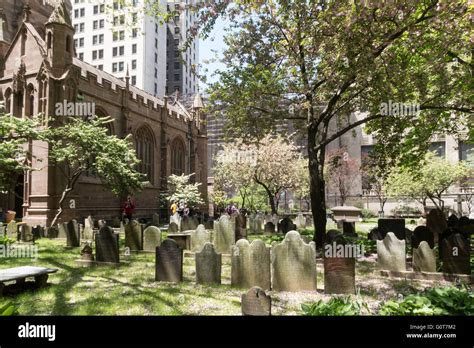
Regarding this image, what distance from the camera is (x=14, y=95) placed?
23141 millimetres

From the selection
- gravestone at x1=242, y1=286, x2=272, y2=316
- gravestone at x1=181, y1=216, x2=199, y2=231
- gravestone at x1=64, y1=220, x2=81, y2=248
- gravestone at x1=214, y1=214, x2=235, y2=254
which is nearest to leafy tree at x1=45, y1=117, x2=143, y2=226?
gravestone at x1=181, y1=216, x2=199, y2=231

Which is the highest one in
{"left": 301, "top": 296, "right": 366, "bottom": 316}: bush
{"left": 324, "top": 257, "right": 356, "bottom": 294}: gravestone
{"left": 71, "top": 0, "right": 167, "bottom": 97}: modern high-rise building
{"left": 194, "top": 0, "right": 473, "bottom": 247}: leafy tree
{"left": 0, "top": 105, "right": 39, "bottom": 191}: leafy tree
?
{"left": 71, "top": 0, "right": 167, "bottom": 97}: modern high-rise building

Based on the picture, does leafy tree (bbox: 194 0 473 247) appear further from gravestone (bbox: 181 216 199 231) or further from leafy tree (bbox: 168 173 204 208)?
leafy tree (bbox: 168 173 204 208)

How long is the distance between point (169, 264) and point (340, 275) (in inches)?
142

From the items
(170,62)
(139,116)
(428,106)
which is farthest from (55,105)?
(170,62)

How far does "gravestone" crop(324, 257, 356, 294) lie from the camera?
7.34 m

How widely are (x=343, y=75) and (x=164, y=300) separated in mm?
7775

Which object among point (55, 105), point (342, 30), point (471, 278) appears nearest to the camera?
point (471, 278)

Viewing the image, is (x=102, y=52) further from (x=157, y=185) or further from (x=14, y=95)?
(x=14, y=95)

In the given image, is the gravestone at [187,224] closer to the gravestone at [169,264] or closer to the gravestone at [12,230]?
the gravestone at [12,230]

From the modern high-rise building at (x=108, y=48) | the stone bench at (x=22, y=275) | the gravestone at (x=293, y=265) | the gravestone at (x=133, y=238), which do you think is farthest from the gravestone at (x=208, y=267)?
the modern high-rise building at (x=108, y=48)

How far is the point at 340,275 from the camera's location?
7.38 metres

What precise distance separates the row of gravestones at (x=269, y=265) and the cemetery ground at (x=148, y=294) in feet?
0.77

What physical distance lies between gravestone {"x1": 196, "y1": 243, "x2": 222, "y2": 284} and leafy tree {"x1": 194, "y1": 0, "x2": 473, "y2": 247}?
16.6 feet
